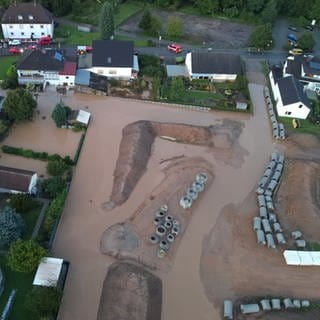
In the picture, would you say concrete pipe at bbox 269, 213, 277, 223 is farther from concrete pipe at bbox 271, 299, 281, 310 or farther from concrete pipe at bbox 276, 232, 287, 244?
concrete pipe at bbox 271, 299, 281, 310

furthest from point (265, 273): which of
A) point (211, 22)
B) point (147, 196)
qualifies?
point (211, 22)

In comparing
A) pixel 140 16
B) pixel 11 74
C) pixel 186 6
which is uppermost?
pixel 186 6

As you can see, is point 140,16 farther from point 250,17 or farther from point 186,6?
point 250,17

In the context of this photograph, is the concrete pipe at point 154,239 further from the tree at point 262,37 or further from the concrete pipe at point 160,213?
the tree at point 262,37

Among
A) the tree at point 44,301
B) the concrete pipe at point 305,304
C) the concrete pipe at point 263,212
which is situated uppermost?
the concrete pipe at point 263,212

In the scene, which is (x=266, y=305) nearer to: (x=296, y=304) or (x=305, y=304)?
(x=296, y=304)

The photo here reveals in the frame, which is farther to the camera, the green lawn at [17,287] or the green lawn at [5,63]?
the green lawn at [5,63]

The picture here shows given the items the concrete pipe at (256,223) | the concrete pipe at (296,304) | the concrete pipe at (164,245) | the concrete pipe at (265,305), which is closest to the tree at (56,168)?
the concrete pipe at (164,245)

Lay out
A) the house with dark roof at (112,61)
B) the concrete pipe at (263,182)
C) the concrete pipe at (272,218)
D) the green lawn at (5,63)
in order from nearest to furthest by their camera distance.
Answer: the concrete pipe at (272,218) → the concrete pipe at (263,182) → the green lawn at (5,63) → the house with dark roof at (112,61)
